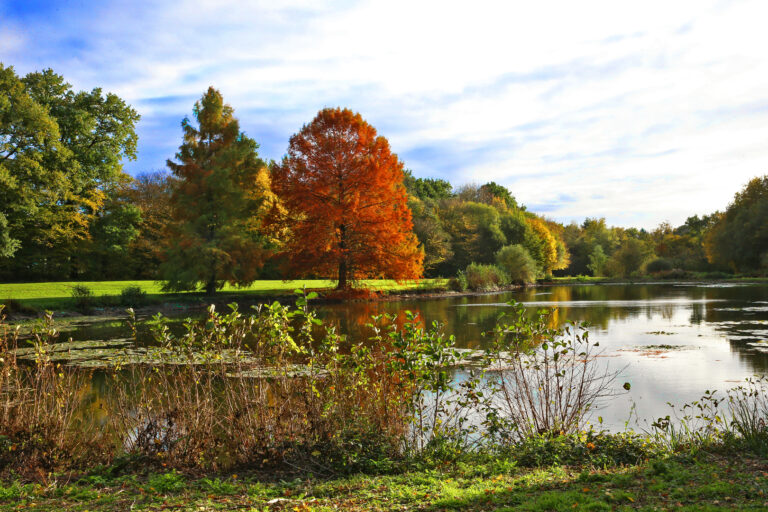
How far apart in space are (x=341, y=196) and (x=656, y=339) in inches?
706

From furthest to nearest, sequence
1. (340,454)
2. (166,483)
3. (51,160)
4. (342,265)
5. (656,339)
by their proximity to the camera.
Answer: (342,265), (51,160), (656,339), (340,454), (166,483)

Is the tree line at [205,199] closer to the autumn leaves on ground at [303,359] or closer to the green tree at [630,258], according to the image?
the autumn leaves on ground at [303,359]

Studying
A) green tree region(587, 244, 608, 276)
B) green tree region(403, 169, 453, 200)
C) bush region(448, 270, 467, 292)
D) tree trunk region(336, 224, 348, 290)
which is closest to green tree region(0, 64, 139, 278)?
tree trunk region(336, 224, 348, 290)

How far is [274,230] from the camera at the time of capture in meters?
29.1

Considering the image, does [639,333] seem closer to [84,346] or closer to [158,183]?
[84,346]

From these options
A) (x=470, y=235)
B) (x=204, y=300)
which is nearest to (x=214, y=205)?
(x=204, y=300)

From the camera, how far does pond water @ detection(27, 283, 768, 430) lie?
8.21 meters

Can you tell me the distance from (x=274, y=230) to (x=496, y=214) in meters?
32.0

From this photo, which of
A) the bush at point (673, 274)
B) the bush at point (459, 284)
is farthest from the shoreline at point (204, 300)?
the bush at point (673, 274)

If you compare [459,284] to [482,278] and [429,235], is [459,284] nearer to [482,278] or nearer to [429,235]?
[482,278]

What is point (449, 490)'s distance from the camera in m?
4.29

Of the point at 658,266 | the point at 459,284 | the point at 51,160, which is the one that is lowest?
the point at 459,284

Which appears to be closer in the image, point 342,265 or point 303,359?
point 303,359

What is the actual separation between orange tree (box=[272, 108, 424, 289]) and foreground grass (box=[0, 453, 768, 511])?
22.8 metres
